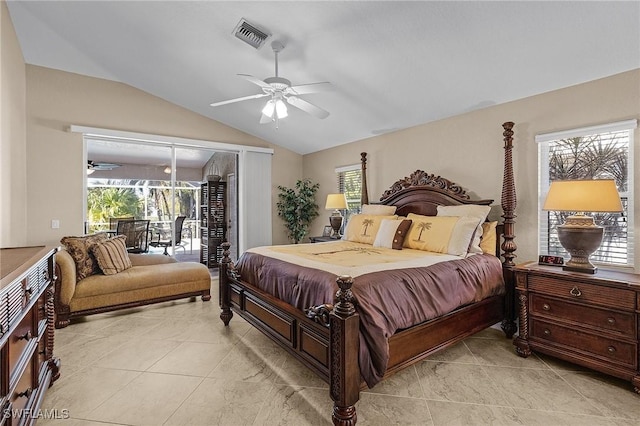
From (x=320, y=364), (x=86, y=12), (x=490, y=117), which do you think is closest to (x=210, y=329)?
(x=320, y=364)

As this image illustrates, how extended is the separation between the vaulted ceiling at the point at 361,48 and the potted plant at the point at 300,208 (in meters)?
1.90

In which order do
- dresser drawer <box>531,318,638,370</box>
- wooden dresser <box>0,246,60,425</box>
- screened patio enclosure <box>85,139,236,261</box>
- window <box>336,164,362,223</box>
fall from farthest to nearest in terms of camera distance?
1. window <box>336,164,362,223</box>
2. screened patio enclosure <box>85,139,236,261</box>
3. dresser drawer <box>531,318,638,370</box>
4. wooden dresser <box>0,246,60,425</box>

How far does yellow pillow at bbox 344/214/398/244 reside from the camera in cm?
387

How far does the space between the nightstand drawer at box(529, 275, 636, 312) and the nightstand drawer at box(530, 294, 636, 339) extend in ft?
0.18

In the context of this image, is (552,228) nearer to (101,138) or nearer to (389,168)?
(389,168)

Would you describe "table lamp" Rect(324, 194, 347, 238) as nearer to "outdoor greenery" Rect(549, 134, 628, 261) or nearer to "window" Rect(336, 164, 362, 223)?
"window" Rect(336, 164, 362, 223)

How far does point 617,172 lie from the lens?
2.74 m

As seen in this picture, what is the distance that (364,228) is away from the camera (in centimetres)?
396

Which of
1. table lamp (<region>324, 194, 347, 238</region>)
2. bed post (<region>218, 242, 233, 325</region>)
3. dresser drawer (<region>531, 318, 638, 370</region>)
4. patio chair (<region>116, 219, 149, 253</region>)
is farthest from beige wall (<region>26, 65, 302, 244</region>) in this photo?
dresser drawer (<region>531, 318, 638, 370</region>)

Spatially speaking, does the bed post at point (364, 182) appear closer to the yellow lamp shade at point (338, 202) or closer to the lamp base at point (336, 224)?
the yellow lamp shade at point (338, 202)

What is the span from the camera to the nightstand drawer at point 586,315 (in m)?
2.17

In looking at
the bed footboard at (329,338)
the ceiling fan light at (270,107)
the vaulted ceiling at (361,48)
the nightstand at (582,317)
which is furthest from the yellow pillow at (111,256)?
the nightstand at (582,317)

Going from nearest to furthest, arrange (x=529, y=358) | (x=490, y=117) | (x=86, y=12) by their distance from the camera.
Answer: (x=529, y=358) < (x=86, y=12) < (x=490, y=117)

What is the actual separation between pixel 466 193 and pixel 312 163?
3372 millimetres
